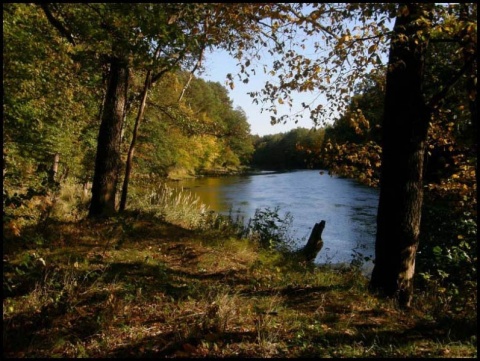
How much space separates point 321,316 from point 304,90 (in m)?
3.28

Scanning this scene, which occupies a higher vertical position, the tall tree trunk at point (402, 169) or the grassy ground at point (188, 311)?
the tall tree trunk at point (402, 169)

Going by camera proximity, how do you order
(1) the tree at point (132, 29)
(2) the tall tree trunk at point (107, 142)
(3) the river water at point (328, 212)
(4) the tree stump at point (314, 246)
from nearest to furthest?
(1) the tree at point (132, 29), (2) the tall tree trunk at point (107, 142), (4) the tree stump at point (314, 246), (3) the river water at point (328, 212)

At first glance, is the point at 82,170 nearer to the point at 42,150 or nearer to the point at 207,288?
the point at 42,150

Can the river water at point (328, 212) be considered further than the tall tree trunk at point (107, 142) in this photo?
Yes

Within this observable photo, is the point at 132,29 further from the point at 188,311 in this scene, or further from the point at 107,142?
the point at 188,311

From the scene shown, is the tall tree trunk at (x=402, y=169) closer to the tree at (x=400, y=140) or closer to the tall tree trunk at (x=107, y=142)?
the tree at (x=400, y=140)

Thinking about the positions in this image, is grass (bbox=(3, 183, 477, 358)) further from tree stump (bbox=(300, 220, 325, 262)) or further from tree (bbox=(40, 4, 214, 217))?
tree stump (bbox=(300, 220, 325, 262))

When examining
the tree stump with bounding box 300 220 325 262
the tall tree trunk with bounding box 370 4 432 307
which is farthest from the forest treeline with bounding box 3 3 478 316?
the tree stump with bounding box 300 220 325 262

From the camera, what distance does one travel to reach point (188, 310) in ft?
12.8

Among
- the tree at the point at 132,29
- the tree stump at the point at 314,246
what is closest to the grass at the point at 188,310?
the tree at the point at 132,29

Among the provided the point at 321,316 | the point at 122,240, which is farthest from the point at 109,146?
the point at 321,316

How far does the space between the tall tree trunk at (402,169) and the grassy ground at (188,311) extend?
1.70ft

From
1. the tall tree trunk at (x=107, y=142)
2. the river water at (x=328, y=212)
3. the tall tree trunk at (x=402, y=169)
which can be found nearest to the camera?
the tall tree trunk at (x=402, y=169)

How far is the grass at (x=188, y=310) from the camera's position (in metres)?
3.14
